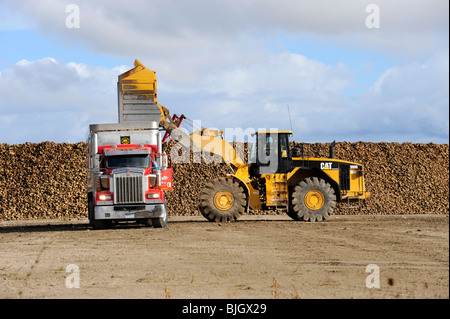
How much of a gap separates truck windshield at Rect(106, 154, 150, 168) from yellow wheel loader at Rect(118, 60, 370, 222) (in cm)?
224

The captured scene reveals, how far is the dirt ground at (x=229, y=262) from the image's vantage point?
9.34m

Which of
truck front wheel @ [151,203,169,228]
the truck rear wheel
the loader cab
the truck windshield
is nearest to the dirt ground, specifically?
truck front wheel @ [151,203,169,228]

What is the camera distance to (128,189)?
1980cm

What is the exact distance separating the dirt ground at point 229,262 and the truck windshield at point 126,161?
7.35 feet

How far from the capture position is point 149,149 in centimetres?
2047

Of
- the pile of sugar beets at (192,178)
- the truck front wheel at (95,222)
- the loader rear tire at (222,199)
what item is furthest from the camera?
the pile of sugar beets at (192,178)

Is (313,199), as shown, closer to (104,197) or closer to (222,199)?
(222,199)

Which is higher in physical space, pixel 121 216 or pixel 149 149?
pixel 149 149

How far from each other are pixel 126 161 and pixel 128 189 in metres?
1.05

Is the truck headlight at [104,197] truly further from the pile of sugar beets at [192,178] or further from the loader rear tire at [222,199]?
the pile of sugar beets at [192,178]

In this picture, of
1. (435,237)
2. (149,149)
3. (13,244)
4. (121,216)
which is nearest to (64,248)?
(13,244)

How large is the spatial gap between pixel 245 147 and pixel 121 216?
394 inches

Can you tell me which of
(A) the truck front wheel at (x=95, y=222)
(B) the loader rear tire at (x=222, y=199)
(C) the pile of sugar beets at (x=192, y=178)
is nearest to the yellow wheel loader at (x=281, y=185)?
(B) the loader rear tire at (x=222, y=199)
